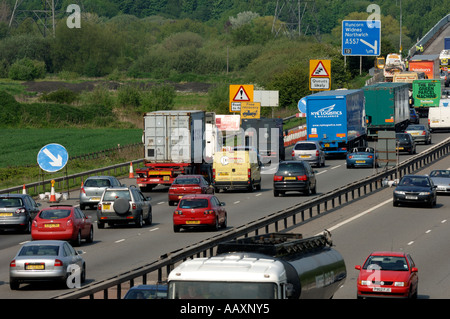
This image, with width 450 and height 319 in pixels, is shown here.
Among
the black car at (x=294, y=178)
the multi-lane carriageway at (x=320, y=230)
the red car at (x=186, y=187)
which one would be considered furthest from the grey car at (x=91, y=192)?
the black car at (x=294, y=178)

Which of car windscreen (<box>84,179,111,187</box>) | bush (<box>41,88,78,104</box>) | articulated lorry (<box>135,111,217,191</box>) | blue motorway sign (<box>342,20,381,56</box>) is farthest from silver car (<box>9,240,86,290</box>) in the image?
bush (<box>41,88,78,104</box>)

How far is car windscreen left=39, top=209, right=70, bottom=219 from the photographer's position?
100 ft

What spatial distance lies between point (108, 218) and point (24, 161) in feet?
96.1

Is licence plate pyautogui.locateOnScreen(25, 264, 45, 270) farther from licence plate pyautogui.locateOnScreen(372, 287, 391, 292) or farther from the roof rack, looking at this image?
licence plate pyautogui.locateOnScreen(372, 287, 391, 292)

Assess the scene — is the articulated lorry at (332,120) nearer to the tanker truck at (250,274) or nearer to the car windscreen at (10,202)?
the car windscreen at (10,202)

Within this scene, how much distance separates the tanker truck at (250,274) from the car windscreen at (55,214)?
1432 centimetres

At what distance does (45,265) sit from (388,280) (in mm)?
7501

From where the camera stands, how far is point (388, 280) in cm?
2184

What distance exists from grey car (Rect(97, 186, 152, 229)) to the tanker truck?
59.8 feet

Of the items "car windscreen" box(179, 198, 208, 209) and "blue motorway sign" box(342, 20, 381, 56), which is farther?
"blue motorway sign" box(342, 20, 381, 56)

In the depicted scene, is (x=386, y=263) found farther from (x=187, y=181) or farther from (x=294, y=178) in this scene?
(x=294, y=178)

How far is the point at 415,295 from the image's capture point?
21875 mm

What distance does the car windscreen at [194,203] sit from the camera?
33847 mm

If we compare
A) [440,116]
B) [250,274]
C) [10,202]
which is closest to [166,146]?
[10,202]
